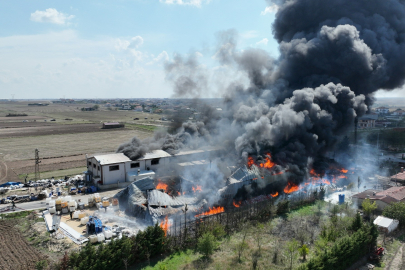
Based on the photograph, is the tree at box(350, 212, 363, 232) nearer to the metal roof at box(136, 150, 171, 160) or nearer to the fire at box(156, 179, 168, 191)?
the fire at box(156, 179, 168, 191)

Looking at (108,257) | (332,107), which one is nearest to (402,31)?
(332,107)

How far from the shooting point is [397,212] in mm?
29203

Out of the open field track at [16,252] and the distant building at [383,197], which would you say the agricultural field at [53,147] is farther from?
the distant building at [383,197]

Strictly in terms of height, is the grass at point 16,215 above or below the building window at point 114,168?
below

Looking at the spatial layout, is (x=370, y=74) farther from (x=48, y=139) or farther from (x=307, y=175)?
(x=48, y=139)

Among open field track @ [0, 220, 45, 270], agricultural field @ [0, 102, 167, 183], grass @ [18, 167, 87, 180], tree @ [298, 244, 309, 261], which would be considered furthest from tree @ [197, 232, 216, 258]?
agricultural field @ [0, 102, 167, 183]

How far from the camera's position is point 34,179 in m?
46.0

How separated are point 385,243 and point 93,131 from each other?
299ft

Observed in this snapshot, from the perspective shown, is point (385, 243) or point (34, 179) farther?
point (34, 179)

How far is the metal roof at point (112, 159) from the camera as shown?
42.6 metres

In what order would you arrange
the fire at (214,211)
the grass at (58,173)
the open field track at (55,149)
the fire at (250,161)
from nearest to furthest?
the fire at (214,211) → the fire at (250,161) → the grass at (58,173) → the open field track at (55,149)

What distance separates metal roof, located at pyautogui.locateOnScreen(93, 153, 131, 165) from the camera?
42647 millimetres

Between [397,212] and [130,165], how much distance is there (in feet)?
110

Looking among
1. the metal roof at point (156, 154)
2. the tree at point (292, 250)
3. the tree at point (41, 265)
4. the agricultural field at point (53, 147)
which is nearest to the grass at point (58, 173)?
the agricultural field at point (53, 147)
